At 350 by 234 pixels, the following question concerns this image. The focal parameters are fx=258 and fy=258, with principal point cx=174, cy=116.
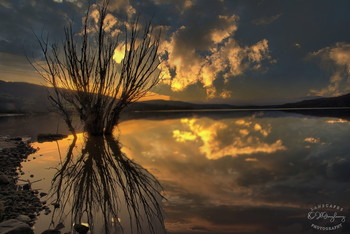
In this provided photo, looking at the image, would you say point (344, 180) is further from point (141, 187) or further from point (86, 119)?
point (86, 119)

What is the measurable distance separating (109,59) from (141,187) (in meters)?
8.99

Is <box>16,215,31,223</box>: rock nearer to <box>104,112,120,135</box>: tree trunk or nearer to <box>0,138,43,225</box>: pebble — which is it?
<box>0,138,43,225</box>: pebble

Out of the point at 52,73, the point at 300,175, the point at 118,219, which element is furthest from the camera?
the point at 52,73

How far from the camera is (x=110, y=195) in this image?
4066 millimetres

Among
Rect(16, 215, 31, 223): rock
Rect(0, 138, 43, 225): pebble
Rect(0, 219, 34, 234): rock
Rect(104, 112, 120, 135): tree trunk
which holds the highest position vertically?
Rect(104, 112, 120, 135): tree trunk

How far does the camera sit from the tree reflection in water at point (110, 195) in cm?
318

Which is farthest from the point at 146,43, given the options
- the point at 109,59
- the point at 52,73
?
the point at 52,73

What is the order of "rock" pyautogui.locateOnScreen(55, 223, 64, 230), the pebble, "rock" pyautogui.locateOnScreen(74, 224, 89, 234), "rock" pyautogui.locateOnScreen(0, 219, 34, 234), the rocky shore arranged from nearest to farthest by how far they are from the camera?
"rock" pyautogui.locateOnScreen(0, 219, 34, 234)
the rocky shore
"rock" pyautogui.locateOnScreen(74, 224, 89, 234)
"rock" pyautogui.locateOnScreen(55, 223, 64, 230)
the pebble

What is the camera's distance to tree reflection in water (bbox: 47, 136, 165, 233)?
3.18 m

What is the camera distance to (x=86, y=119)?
13.5 metres

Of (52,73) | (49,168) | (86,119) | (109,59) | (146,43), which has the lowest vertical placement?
(49,168)
